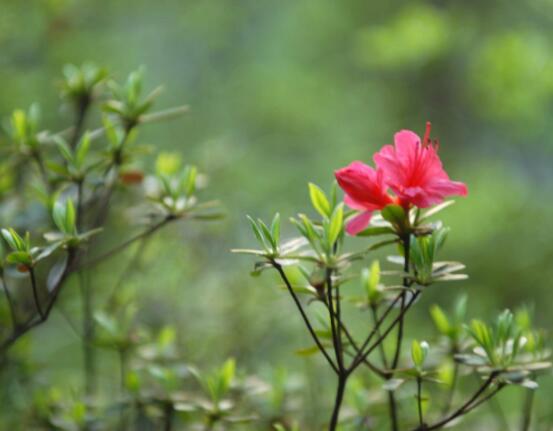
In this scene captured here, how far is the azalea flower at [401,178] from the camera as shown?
2.99 ft

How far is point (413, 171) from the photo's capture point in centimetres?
93

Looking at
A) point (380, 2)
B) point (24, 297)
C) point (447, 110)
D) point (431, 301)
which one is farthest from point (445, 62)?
point (24, 297)

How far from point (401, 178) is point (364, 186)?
46 millimetres

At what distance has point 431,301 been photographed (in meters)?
3.80

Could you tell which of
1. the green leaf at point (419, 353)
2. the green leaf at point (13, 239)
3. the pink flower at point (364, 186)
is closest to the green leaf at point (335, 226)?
the pink flower at point (364, 186)

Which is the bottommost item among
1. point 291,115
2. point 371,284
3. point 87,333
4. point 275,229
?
point 87,333

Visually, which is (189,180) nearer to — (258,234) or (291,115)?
(258,234)

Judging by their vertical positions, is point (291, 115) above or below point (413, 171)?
above

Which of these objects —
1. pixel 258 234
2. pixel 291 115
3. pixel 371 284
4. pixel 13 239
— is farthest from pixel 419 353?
pixel 291 115

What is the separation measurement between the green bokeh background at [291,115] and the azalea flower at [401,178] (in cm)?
67

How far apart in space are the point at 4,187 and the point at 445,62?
3.25 meters

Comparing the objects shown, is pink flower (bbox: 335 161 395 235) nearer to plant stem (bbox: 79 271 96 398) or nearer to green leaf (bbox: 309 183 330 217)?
green leaf (bbox: 309 183 330 217)

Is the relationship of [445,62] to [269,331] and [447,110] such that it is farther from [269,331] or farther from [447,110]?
[269,331]

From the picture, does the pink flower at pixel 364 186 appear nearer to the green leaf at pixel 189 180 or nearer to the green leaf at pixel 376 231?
the green leaf at pixel 376 231
